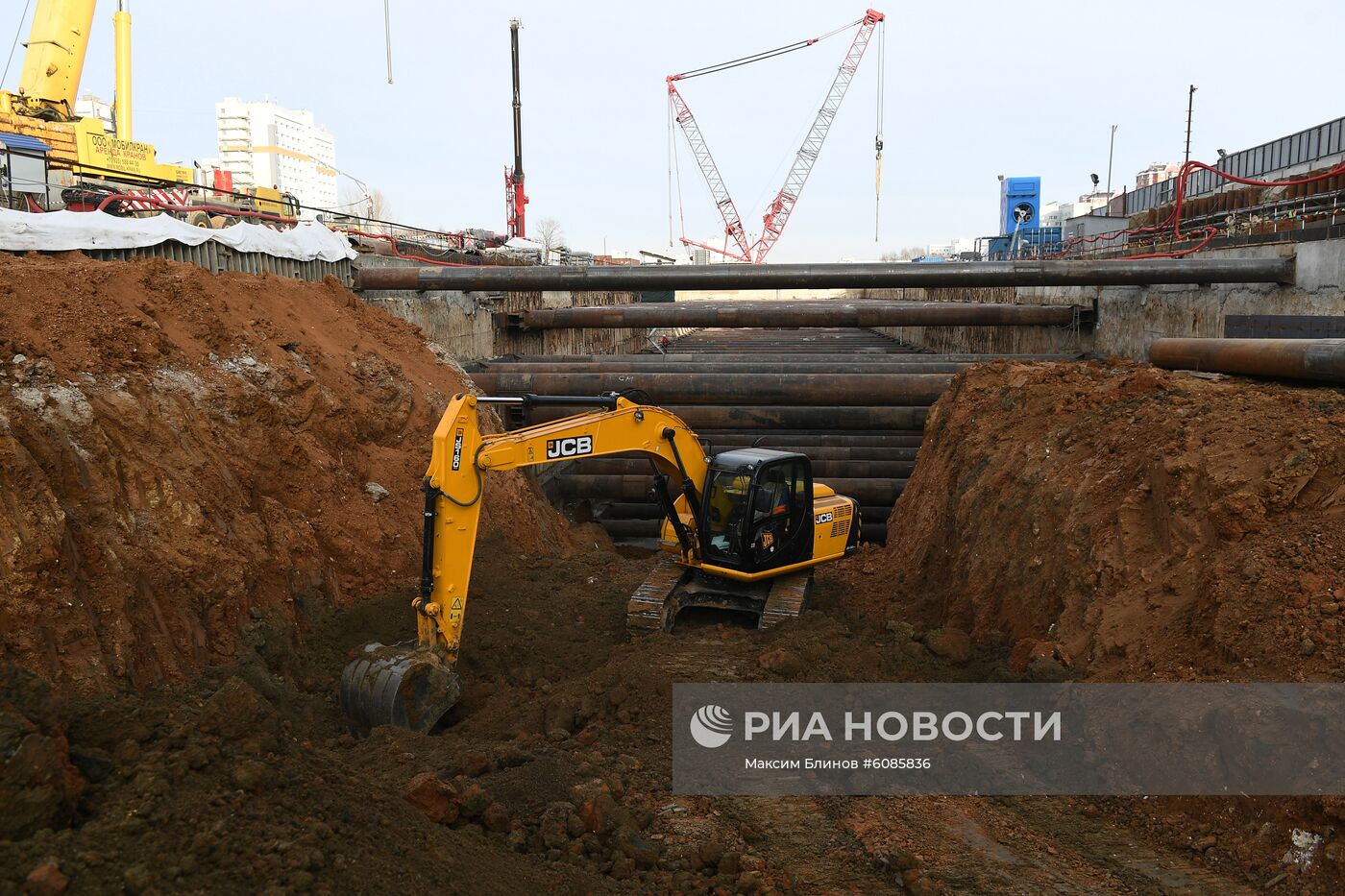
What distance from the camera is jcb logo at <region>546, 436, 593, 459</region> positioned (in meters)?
9.12

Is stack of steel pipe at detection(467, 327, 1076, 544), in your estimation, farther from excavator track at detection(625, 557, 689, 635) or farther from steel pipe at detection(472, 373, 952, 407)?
excavator track at detection(625, 557, 689, 635)

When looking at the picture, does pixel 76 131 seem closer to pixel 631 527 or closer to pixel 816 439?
pixel 631 527

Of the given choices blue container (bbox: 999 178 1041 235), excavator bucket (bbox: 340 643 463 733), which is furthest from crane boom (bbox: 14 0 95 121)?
blue container (bbox: 999 178 1041 235)

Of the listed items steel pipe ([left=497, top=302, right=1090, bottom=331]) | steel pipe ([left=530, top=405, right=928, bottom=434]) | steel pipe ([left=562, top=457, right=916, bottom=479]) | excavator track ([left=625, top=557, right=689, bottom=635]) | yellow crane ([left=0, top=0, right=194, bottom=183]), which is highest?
yellow crane ([left=0, top=0, right=194, bottom=183])

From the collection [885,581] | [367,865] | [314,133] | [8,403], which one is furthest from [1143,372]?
[314,133]

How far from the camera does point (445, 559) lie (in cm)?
826

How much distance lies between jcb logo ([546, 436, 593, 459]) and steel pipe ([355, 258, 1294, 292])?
28.4 feet

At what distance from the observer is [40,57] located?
30.9 meters

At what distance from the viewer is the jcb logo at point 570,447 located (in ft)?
29.9

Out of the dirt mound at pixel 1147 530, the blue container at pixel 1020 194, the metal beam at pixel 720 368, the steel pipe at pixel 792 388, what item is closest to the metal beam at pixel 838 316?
the metal beam at pixel 720 368

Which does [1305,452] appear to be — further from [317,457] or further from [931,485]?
[317,457]

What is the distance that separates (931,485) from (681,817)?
8049 mm

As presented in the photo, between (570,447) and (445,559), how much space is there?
1740 millimetres

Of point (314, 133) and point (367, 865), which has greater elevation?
point (314, 133)
